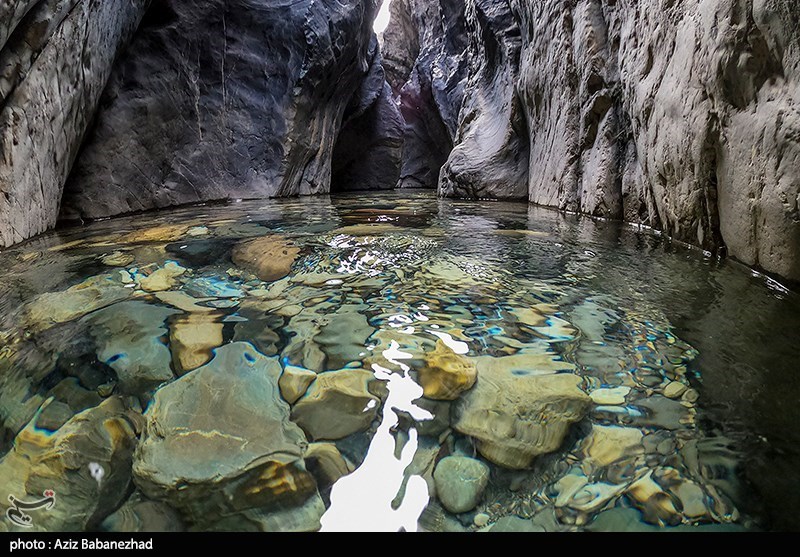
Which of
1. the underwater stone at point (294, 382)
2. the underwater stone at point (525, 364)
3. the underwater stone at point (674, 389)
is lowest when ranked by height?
the underwater stone at point (294, 382)

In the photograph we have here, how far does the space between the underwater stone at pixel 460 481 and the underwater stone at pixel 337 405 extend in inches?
7.5

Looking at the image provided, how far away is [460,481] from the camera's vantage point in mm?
778

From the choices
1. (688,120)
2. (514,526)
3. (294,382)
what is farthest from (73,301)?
(688,120)

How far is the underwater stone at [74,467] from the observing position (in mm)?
719

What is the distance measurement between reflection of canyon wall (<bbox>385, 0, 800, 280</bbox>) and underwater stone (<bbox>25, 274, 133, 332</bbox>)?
8.15 feet

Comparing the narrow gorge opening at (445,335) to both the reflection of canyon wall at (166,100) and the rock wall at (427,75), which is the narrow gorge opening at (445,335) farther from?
the rock wall at (427,75)

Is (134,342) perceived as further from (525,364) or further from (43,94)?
(43,94)

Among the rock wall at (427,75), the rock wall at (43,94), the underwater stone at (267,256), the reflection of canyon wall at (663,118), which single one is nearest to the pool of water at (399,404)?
the underwater stone at (267,256)

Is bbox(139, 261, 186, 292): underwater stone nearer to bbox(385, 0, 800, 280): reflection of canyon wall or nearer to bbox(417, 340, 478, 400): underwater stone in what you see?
bbox(417, 340, 478, 400): underwater stone

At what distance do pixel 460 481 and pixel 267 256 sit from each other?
1.71 m

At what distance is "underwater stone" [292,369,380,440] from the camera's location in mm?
889

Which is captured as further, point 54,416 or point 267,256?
point 267,256

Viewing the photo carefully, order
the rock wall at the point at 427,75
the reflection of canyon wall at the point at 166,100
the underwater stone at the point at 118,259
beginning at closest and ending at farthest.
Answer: the underwater stone at the point at 118,259 → the reflection of canyon wall at the point at 166,100 → the rock wall at the point at 427,75

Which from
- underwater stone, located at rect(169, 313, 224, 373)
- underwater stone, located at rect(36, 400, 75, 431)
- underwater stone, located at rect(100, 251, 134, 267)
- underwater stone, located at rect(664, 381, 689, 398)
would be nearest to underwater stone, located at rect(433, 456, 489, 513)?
underwater stone, located at rect(664, 381, 689, 398)
